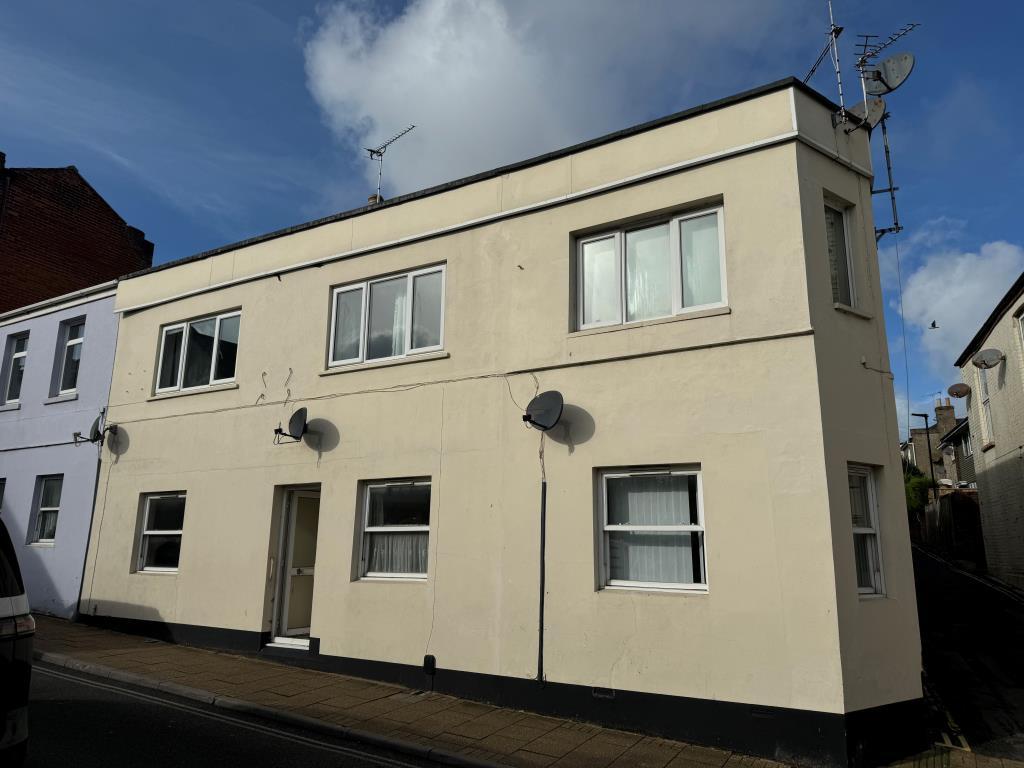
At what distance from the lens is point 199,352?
12680 millimetres

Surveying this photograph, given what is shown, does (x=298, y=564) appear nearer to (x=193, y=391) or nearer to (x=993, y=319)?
(x=193, y=391)

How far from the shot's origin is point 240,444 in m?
11.4

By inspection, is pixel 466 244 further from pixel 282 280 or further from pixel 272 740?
pixel 272 740

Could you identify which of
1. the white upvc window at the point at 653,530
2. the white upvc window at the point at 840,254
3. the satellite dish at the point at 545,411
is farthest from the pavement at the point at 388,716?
the white upvc window at the point at 840,254

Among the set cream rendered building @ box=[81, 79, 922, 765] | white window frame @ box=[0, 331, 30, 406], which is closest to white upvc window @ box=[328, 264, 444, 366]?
cream rendered building @ box=[81, 79, 922, 765]

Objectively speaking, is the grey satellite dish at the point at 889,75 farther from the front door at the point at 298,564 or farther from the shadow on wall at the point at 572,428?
the front door at the point at 298,564

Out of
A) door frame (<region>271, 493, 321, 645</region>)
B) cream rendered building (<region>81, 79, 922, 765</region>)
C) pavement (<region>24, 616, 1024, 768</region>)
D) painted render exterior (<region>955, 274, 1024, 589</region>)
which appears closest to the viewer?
pavement (<region>24, 616, 1024, 768</region>)

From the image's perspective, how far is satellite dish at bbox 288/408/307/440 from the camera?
1048cm

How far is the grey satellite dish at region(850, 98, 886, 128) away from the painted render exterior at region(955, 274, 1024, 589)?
817 cm

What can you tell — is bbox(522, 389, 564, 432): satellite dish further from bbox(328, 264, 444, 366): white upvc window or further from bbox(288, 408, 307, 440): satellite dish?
bbox(288, 408, 307, 440): satellite dish

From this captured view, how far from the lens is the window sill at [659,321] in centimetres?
784

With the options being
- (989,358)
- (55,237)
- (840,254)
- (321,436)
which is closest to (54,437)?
(321,436)

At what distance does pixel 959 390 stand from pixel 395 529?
56.2 ft

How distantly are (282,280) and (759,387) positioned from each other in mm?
7736
